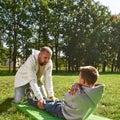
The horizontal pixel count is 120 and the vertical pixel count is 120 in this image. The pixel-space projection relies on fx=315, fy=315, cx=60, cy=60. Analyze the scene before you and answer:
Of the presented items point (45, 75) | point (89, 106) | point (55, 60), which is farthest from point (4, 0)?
point (89, 106)

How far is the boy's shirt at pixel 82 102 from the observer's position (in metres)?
6.83

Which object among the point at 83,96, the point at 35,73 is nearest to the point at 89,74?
the point at 83,96

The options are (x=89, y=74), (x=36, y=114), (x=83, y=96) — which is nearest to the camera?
(x=89, y=74)

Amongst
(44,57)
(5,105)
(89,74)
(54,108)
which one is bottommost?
(5,105)

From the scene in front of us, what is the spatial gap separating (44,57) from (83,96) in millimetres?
2539

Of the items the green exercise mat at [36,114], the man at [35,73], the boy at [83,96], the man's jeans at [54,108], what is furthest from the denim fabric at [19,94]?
the boy at [83,96]

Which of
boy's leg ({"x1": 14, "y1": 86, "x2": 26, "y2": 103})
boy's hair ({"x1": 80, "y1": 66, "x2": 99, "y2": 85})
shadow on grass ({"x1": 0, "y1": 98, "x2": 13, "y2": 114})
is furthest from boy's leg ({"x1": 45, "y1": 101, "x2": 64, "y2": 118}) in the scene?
shadow on grass ({"x1": 0, "y1": 98, "x2": 13, "y2": 114})

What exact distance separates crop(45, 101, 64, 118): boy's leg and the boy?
7.8 inches

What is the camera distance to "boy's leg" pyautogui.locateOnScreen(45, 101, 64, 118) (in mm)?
7430

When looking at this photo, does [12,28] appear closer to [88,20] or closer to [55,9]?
[55,9]

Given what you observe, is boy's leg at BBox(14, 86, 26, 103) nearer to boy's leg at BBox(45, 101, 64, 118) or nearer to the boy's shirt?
boy's leg at BBox(45, 101, 64, 118)

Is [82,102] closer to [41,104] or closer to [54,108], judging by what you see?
[54,108]

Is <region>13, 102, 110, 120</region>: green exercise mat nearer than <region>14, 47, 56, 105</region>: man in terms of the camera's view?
Yes

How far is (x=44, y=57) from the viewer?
357 inches
